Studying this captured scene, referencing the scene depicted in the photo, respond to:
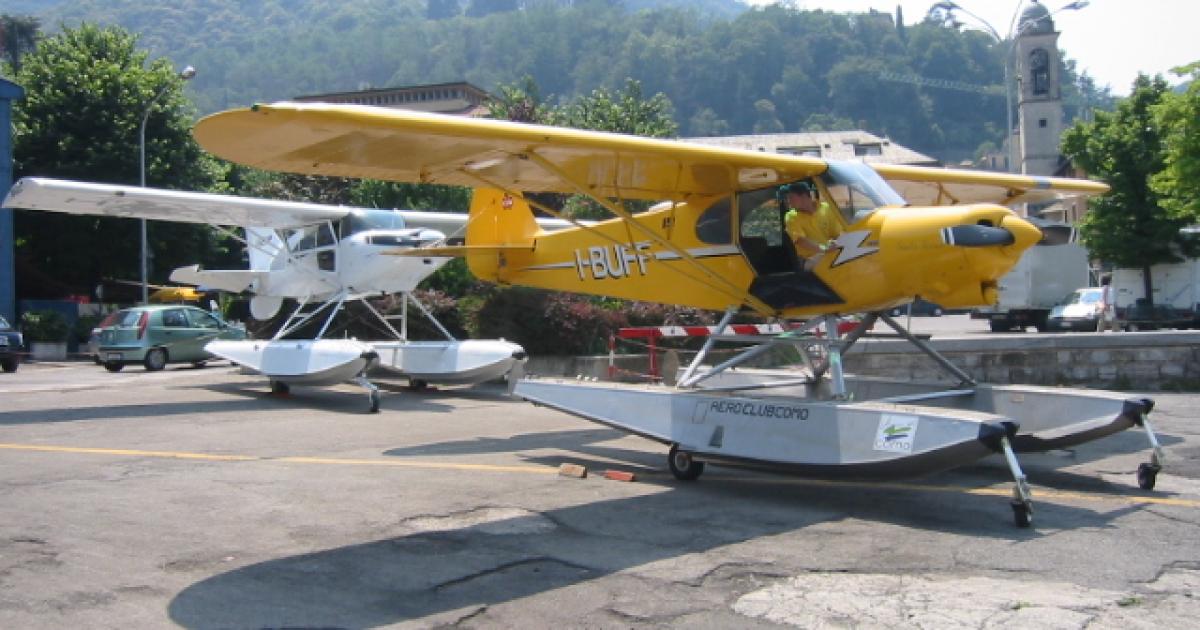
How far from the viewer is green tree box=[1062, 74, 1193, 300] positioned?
118ft

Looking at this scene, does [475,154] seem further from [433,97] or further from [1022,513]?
[433,97]

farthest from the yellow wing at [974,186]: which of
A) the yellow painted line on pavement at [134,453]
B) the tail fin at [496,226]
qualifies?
the yellow painted line on pavement at [134,453]

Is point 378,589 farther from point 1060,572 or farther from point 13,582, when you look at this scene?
point 1060,572

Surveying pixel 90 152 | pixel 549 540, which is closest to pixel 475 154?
pixel 549 540

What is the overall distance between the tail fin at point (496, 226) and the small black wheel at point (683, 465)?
439 cm

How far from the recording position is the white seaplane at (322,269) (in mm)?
13594

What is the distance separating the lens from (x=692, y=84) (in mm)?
199625

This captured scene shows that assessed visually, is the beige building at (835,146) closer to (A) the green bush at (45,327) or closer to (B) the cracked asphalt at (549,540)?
(A) the green bush at (45,327)

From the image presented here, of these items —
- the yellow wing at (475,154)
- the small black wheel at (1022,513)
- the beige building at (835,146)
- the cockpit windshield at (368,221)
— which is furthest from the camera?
the beige building at (835,146)

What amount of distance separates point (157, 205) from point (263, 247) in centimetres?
398

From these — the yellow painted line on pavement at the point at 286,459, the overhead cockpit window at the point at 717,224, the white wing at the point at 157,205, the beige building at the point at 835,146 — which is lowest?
the yellow painted line on pavement at the point at 286,459

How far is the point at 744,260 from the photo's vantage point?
30.6ft

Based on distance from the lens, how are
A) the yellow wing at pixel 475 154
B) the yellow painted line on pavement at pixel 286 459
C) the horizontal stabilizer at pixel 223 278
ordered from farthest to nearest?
the horizontal stabilizer at pixel 223 278 < the yellow painted line on pavement at pixel 286 459 < the yellow wing at pixel 475 154

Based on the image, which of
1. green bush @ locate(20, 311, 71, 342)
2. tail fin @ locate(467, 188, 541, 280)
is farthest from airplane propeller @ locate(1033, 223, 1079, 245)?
green bush @ locate(20, 311, 71, 342)
